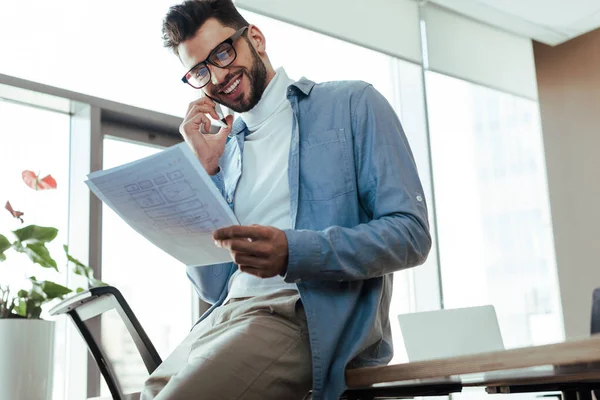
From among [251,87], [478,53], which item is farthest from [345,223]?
[478,53]

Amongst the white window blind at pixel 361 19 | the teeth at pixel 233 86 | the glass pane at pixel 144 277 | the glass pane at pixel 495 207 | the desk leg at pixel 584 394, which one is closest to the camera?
the desk leg at pixel 584 394

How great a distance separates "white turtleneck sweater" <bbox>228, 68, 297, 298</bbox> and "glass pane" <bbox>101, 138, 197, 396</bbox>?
1.79 metres

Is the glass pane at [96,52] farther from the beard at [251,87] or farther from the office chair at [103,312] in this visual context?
the beard at [251,87]

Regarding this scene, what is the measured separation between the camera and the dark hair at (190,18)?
5.27 ft

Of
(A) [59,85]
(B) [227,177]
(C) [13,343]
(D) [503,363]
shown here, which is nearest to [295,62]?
A: (A) [59,85]

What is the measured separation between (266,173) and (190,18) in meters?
0.42

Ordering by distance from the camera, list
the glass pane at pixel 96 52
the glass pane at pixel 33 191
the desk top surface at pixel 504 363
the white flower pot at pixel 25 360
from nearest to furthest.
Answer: the desk top surface at pixel 504 363
the white flower pot at pixel 25 360
the glass pane at pixel 33 191
the glass pane at pixel 96 52

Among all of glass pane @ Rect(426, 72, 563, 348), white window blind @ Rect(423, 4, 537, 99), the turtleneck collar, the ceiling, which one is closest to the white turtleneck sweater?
the turtleneck collar

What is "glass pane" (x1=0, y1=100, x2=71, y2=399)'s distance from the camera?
9.58 ft

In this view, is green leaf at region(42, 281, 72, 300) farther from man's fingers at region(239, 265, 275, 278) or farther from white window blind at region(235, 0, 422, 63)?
white window blind at region(235, 0, 422, 63)

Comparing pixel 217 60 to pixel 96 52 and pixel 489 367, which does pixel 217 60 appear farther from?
pixel 96 52

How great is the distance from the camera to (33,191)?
9.98 feet

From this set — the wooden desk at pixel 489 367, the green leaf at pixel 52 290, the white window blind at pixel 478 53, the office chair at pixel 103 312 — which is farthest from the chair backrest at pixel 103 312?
the white window blind at pixel 478 53

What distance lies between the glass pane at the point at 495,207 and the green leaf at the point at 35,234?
9.35 ft
